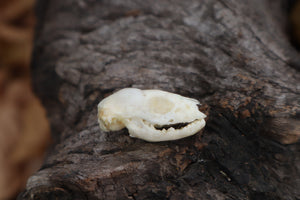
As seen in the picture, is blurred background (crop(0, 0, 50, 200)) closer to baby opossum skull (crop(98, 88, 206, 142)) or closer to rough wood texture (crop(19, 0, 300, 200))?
rough wood texture (crop(19, 0, 300, 200))

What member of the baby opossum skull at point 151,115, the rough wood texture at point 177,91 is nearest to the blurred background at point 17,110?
the rough wood texture at point 177,91

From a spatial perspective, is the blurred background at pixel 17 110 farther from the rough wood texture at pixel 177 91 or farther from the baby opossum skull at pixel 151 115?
the baby opossum skull at pixel 151 115

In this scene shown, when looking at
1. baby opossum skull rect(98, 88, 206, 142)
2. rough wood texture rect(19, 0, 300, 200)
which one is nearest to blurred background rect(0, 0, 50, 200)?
rough wood texture rect(19, 0, 300, 200)

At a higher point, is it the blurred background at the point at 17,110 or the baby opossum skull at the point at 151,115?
the baby opossum skull at the point at 151,115

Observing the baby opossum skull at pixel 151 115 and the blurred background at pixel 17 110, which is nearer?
the baby opossum skull at pixel 151 115


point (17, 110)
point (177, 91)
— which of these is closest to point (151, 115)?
point (177, 91)

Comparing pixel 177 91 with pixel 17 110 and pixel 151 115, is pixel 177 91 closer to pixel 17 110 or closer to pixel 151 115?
pixel 151 115
